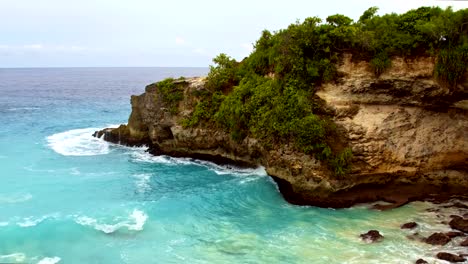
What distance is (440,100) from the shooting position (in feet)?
71.6

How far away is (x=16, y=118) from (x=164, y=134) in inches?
1120

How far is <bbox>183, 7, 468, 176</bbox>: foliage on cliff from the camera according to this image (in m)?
20.8

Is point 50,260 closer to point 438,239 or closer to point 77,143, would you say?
point 438,239

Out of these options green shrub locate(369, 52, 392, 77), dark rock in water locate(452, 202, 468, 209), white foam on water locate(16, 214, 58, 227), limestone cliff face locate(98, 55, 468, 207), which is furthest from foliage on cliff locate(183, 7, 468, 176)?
white foam on water locate(16, 214, 58, 227)

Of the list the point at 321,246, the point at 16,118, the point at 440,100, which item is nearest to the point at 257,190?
the point at 321,246

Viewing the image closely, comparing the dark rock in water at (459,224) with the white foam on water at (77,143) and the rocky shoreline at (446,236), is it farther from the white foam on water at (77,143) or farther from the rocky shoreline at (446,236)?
the white foam on water at (77,143)

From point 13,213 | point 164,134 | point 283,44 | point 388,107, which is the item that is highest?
point 283,44

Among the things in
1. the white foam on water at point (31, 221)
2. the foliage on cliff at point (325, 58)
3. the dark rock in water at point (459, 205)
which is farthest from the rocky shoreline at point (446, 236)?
the white foam on water at point (31, 221)

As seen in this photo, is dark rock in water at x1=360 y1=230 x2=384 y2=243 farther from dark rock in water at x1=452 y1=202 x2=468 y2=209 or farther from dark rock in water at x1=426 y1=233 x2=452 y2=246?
dark rock in water at x1=452 y1=202 x2=468 y2=209

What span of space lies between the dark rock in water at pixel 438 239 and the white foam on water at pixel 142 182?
1616 centimetres

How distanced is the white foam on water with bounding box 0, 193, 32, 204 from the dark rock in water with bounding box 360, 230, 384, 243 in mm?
18731

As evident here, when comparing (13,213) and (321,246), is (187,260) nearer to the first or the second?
(321,246)

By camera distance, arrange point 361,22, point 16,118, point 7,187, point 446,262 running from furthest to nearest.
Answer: point 16,118, point 7,187, point 361,22, point 446,262

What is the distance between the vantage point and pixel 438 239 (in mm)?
17672
